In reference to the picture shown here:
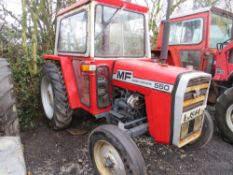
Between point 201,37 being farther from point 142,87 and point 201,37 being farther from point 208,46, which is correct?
point 142,87

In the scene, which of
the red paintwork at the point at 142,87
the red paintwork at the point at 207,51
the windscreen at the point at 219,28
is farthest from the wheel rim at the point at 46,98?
the windscreen at the point at 219,28

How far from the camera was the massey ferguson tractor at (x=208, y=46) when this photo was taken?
3329 millimetres

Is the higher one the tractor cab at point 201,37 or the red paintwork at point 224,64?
the tractor cab at point 201,37

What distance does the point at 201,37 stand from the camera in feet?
12.3

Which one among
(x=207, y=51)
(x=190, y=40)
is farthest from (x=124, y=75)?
(x=190, y=40)

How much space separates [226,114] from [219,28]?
187cm

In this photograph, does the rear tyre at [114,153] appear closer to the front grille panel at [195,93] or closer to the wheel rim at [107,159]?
the wheel rim at [107,159]

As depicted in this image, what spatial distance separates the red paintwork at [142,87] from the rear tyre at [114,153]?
35 cm

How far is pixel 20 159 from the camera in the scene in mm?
1679

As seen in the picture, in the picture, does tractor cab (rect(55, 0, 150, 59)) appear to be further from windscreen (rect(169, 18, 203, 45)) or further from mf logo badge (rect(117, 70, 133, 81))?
windscreen (rect(169, 18, 203, 45))

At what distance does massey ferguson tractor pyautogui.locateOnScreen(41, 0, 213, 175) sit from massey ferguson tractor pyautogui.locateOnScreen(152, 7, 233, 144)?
1.24 m

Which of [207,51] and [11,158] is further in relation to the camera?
[207,51]

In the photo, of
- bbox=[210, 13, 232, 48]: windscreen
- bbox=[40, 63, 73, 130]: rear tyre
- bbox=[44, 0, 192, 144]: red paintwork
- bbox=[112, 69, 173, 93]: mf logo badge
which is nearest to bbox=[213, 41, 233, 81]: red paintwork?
bbox=[210, 13, 232, 48]: windscreen

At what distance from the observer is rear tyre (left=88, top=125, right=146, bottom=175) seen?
5.74 ft
